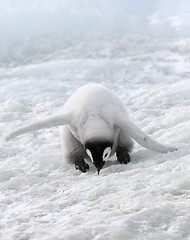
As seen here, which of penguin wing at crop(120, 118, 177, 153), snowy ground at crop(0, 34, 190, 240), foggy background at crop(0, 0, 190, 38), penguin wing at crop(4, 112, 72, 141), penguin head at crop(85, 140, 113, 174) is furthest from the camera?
foggy background at crop(0, 0, 190, 38)

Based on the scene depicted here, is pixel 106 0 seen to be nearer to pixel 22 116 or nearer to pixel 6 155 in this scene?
pixel 22 116

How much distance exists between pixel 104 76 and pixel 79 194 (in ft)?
26.4

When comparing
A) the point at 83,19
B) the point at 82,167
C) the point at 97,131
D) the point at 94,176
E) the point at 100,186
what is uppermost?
the point at 97,131

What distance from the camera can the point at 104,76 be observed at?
10812 mm

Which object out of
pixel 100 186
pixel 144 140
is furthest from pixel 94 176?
pixel 144 140

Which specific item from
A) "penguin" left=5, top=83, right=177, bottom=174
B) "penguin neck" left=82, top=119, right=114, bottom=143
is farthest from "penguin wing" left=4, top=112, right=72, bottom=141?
"penguin neck" left=82, top=119, right=114, bottom=143

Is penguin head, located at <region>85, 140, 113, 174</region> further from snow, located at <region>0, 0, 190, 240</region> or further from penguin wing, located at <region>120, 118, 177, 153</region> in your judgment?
penguin wing, located at <region>120, 118, 177, 153</region>

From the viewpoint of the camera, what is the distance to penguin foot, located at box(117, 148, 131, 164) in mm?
3809

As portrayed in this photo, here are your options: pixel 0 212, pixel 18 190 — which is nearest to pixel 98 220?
pixel 0 212

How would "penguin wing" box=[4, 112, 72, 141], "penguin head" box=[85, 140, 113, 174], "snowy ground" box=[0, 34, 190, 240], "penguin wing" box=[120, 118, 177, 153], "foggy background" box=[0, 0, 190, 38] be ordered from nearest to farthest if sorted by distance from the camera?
"snowy ground" box=[0, 34, 190, 240]
"penguin head" box=[85, 140, 113, 174]
"penguin wing" box=[120, 118, 177, 153]
"penguin wing" box=[4, 112, 72, 141]
"foggy background" box=[0, 0, 190, 38]

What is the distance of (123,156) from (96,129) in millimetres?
538

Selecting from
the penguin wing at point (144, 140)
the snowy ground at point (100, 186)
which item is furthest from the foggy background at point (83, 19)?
the penguin wing at point (144, 140)

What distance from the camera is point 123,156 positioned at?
3.84 m

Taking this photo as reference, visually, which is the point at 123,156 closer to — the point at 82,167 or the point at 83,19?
the point at 82,167
